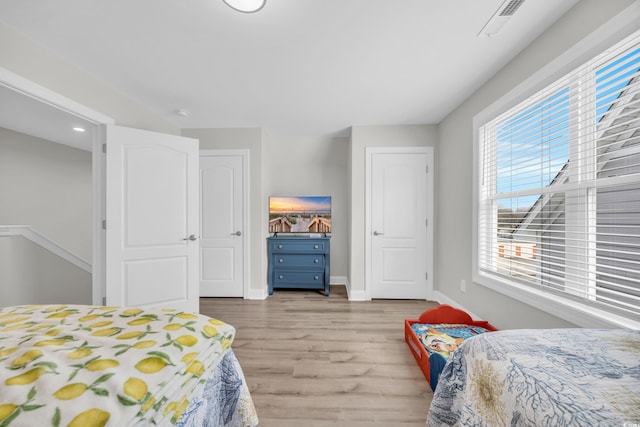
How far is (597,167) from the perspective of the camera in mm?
1367

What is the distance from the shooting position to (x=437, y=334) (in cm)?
197

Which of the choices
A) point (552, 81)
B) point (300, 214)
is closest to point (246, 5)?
point (552, 81)


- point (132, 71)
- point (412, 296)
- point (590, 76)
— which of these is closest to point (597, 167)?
point (590, 76)

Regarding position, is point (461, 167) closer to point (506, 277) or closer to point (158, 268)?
point (506, 277)

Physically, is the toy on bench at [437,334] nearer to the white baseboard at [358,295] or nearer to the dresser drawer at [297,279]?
the white baseboard at [358,295]

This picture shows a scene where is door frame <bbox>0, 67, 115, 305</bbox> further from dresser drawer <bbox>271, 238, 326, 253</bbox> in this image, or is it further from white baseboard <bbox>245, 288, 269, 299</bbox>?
dresser drawer <bbox>271, 238, 326, 253</bbox>

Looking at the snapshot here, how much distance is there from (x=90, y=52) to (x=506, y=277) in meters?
3.79

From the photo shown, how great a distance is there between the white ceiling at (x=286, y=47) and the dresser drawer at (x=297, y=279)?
227 centimetres

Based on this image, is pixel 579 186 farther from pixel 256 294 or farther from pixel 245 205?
pixel 256 294

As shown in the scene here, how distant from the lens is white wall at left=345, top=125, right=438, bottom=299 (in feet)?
10.7

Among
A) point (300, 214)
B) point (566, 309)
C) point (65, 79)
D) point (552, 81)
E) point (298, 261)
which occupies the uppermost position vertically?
point (65, 79)

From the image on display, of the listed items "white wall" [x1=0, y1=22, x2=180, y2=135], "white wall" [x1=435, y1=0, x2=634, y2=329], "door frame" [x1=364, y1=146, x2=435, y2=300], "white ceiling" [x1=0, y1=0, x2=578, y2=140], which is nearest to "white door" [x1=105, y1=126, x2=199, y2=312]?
"white wall" [x1=0, y1=22, x2=180, y2=135]

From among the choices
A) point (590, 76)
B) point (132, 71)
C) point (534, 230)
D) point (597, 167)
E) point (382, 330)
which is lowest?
point (382, 330)

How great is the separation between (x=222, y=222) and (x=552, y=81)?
11.7ft
